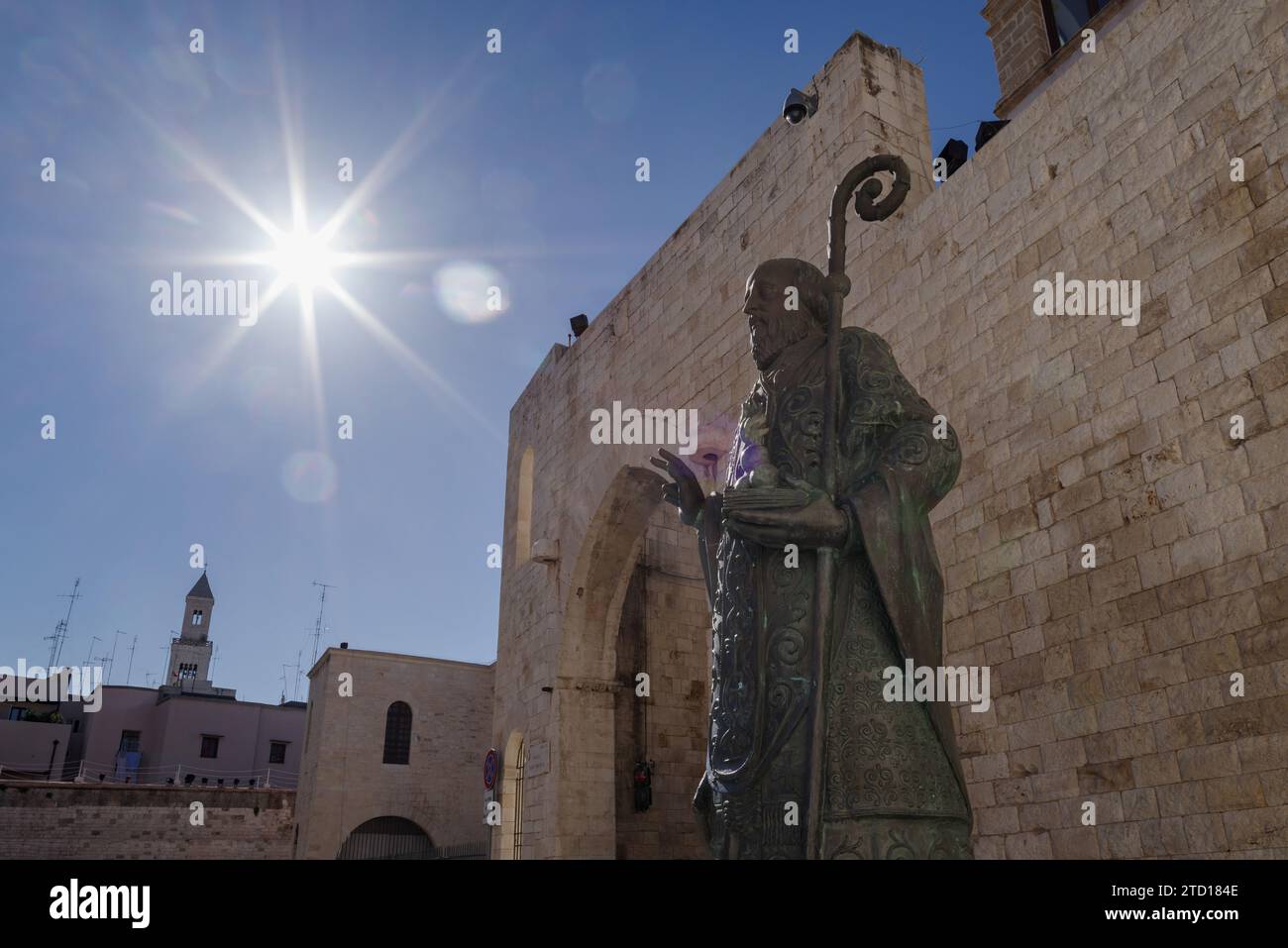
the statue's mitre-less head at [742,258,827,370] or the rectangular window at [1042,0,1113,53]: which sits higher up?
the rectangular window at [1042,0,1113,53]

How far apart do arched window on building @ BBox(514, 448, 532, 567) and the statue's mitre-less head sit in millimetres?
11149

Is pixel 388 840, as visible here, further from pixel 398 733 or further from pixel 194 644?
pixel 194 644

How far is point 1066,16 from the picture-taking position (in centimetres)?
1296

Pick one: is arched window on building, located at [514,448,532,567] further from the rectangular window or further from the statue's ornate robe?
the statue's ornate robe

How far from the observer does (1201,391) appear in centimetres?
518

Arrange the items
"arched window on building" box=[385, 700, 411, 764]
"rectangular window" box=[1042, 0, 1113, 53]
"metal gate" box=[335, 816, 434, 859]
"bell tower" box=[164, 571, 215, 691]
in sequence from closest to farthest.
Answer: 1. "rectangular window" box=[1042, 0, 1113, 53]
2. "metal gate" box=[335, 816, 434, 859]
3. "arched window on building" box=[385, 700, 411, 764]
4. "bell tower" box=[164, 571, 215, 691]

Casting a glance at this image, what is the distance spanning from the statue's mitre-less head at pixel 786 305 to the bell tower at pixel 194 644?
158 feet

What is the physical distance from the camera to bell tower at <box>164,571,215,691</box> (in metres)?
46.2

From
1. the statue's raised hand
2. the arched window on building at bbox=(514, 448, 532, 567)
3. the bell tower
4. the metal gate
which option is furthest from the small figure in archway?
the bell tower

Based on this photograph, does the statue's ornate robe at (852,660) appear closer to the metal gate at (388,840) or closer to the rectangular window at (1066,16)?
the rectangular window at (1066,16)

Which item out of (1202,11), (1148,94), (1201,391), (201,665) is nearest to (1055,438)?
(1201,391)

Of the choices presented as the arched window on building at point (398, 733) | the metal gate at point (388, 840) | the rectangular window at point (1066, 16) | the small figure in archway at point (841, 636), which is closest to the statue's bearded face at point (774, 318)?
the small figure in archway at point (841, 636)

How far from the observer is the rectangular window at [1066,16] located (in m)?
12.6

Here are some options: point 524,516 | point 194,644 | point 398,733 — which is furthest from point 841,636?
point 194,644
